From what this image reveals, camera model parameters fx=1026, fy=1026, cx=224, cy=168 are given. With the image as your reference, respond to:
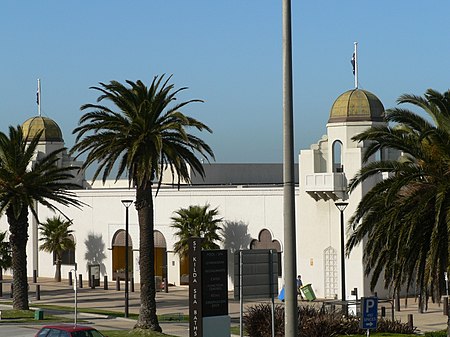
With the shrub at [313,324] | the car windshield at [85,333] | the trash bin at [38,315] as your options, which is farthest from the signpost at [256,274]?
the trash bin at [38,315]

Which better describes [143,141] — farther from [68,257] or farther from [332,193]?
[68,257]

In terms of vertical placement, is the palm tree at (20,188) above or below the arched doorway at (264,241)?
above

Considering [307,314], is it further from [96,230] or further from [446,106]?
[96,230]

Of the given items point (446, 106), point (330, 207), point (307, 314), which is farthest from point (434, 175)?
point (330, 207)

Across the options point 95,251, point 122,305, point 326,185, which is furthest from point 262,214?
point 95,251

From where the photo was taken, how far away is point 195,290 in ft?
88.5

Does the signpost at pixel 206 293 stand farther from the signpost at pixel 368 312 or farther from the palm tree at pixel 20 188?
the palm tree at pixel 20 188

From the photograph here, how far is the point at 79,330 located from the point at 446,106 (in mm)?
11465

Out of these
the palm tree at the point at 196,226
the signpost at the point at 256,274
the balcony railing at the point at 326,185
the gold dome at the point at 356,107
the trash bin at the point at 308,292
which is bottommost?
the trash bin at the point at 308,292

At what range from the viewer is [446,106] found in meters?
26.9

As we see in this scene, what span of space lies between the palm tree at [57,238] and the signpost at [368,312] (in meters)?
43.5

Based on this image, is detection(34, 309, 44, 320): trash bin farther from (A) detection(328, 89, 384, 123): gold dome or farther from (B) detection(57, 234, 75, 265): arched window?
(B) detection(57, 234, 75, 265): arched window

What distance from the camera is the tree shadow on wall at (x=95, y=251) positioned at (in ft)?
221

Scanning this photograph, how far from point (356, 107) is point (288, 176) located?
37508 millimetres
